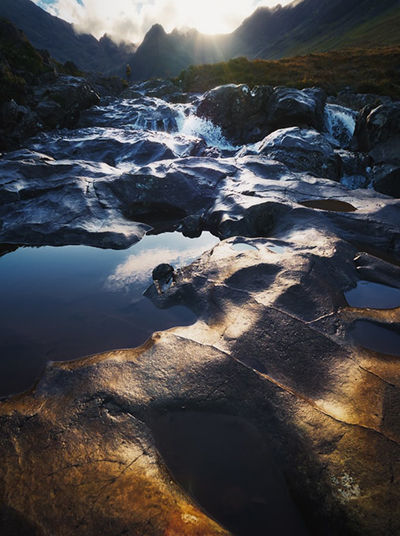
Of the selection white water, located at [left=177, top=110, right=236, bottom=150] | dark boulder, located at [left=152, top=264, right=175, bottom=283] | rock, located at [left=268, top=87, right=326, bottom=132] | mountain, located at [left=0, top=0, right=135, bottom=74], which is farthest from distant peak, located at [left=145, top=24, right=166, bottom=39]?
dark boulder, located at [left=152, top=264, right=175, bottom=283]

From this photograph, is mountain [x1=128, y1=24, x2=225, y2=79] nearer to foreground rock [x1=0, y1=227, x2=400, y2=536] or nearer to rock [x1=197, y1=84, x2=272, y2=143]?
rock [x1=197, y1=84, x2=272, y2=143]

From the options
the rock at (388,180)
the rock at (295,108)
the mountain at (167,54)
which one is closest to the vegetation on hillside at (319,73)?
the rock at (295,108)

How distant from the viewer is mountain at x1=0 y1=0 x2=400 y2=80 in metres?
112

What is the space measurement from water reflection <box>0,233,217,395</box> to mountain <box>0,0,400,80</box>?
129 metres

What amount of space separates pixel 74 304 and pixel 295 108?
20.0 meters

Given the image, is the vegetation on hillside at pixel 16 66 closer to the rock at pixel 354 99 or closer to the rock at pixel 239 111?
the rock at pixel 239 111

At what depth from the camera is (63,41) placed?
537 ft

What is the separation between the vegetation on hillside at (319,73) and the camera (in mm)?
27517

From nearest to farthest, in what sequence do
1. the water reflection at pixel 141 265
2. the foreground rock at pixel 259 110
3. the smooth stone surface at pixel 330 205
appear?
1. the water reflection at pixel 141 265
2. the smooth stone surface at pixel 330 205
3. the foreground rock at pixel 259 110

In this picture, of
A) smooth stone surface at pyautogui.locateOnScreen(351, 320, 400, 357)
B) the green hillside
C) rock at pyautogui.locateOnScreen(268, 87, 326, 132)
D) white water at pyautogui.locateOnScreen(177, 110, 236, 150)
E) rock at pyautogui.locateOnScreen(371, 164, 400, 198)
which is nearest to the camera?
smooth stone surface at pyautogui.locateOnScreen(351, 320, 400, 357)

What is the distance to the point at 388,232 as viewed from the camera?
249 inches

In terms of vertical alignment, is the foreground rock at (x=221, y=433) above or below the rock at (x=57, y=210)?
below

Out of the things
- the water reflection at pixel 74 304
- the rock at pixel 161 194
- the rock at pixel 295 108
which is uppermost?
the rock at pixel 295 108

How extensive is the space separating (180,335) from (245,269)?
72.4 inches
